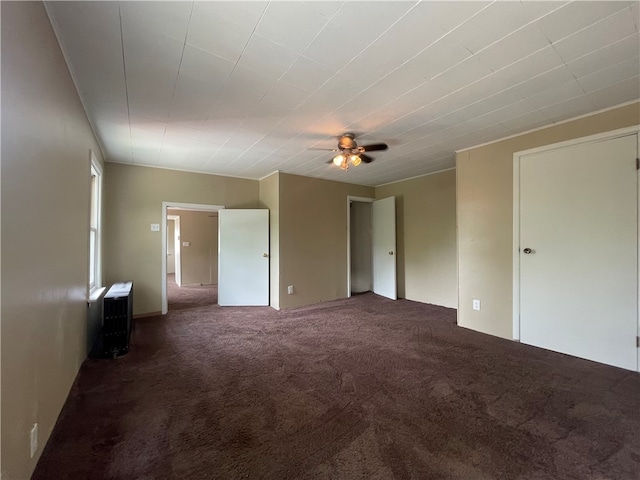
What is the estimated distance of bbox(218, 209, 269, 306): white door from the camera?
4758 mm

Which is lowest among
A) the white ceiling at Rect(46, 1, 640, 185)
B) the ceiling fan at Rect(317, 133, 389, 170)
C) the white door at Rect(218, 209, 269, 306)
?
the white door at Rect(218, 209, 269, 306)

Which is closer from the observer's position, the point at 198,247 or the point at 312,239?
the point at 312,239

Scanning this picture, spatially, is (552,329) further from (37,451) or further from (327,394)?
(37,451)

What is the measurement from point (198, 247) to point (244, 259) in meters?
3.49

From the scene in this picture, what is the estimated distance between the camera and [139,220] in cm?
417

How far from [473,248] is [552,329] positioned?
3.72 ft

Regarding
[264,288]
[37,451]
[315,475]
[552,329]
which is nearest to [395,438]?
[315,475]

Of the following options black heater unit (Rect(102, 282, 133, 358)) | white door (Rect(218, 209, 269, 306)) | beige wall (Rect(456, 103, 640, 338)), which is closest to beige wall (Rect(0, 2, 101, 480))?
black heater unit (Rect(102, 282, 133, 358))

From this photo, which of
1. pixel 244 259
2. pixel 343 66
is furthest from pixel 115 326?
pixel 343 66

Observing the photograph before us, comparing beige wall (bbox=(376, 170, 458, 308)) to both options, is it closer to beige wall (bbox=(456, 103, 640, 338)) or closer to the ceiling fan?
beige wall (bbox=(456, 103, 640, 338))

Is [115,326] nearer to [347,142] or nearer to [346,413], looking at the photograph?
[346,413]

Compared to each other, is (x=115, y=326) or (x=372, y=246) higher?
(x=372, y=246)

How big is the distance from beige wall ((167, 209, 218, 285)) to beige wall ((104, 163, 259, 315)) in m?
3.20

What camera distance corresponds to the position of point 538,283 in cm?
291
